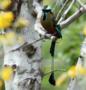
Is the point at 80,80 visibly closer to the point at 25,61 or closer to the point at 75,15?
the point at 25,61

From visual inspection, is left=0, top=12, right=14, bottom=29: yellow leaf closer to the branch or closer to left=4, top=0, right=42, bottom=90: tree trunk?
left=4, top=0, right=42, bottom=90: tree trunk

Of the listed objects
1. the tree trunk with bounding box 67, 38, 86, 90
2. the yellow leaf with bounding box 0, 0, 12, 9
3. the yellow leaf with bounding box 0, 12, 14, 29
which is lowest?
the tree trunk with bounding box 67, 38, 86, 90

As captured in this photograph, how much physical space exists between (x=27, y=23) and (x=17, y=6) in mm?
129

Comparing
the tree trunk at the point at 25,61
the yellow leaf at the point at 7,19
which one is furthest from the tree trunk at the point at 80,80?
the yellow leaf at the point at 7,19

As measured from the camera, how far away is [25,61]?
247 centimetres

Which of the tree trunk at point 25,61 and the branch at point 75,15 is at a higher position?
the branch at point 75,15

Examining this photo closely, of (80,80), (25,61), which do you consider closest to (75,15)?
(25,61)

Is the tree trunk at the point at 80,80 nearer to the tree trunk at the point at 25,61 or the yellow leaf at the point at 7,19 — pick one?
the tree trunk at the point at 25,61

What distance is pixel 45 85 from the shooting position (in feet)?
15.4

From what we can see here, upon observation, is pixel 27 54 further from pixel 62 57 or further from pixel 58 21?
pixel 62 57

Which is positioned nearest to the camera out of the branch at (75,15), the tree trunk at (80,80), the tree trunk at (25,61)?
the branch at (75,15)

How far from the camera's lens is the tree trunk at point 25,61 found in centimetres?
246

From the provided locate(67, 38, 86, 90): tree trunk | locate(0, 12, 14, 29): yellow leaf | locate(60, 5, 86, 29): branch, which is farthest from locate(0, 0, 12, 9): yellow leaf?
locate(67, 38, 86, 90): tree trunk

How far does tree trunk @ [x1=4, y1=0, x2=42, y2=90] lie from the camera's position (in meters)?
2.46
